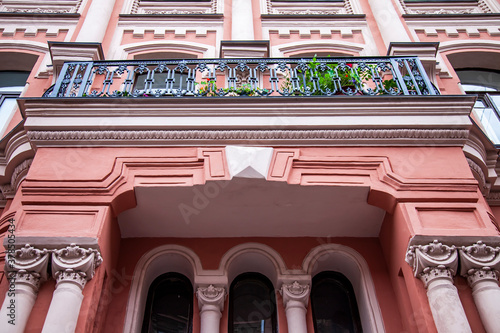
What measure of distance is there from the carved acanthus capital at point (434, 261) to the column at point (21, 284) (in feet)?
11.3

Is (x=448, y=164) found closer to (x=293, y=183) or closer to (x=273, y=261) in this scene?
(x=293, y=183)

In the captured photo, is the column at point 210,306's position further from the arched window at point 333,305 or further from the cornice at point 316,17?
the cornice at point 316,17

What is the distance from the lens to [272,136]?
5.92 metres

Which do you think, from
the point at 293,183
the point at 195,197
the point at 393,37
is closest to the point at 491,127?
the point at 393,37

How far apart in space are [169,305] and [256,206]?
156cm

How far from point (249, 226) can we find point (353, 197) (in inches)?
51.3

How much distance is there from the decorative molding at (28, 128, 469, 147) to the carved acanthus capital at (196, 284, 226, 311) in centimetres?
170

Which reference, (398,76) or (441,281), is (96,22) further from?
(441,281)

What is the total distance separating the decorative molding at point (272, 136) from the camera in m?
5.88

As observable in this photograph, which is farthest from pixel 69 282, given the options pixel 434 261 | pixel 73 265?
pixel 434 261

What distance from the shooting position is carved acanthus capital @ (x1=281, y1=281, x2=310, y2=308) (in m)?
5.58

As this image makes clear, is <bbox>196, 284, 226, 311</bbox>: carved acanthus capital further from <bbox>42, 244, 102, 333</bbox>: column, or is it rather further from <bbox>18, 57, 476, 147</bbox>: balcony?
<bbox>18, 57, 476, 147</bbox>: balcony

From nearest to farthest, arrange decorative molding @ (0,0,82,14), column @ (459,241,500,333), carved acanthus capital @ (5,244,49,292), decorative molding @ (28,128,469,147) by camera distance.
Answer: column @ (459,241,500,333) → carved acanthus capital @ (5,244,49,292) → decorative molding @ (28,128,469,147) → decorative molding @ (0,0,82,14)

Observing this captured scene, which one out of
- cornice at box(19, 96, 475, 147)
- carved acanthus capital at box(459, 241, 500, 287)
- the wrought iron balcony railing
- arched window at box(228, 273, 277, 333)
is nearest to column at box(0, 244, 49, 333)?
cornice at box(19, 96, 475, 147)
